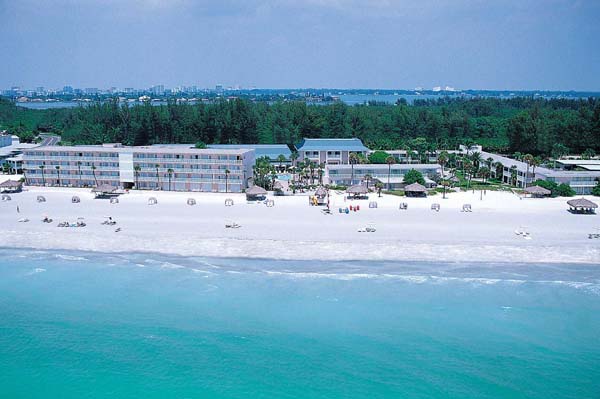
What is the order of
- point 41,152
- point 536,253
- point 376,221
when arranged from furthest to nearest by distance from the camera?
point 41,152 → point 376,221 → point 536,253

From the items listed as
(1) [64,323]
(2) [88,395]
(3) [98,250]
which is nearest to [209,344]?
(2) [88,395]

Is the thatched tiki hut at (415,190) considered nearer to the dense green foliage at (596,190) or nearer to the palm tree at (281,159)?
the dense green foliage at (596,190)

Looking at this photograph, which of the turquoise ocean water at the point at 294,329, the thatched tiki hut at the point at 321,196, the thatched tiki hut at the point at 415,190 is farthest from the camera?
the thatched tiki hut at the point at 415,190

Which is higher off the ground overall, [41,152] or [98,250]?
[41,152]

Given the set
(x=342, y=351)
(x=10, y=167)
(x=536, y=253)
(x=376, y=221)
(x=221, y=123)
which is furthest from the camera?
(x=221, y=123)

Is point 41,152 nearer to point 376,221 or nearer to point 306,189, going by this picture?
point 306,189

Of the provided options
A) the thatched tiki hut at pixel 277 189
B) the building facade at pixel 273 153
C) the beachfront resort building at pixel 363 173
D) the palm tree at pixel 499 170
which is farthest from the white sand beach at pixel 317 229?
the building facade at pixel 273 153
